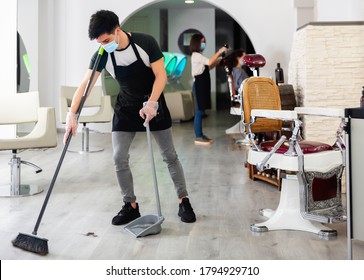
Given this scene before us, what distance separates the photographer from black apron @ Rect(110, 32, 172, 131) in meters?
3.27

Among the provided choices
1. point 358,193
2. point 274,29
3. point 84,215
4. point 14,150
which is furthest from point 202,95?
point 358,193

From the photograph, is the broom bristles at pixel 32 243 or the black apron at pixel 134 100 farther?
the black apron at pixel 134 100

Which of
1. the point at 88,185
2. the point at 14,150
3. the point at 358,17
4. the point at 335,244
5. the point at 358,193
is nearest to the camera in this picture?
the point at 358,193

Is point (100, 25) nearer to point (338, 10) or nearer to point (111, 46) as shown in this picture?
point (111, 46)

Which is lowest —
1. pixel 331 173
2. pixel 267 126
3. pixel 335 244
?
pixel 335 244

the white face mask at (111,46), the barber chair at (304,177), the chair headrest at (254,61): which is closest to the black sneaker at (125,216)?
the barber chair at (304,177)

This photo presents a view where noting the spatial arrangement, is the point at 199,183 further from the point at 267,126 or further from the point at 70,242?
the point at 70,242

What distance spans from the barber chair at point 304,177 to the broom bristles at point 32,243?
125 centimetres

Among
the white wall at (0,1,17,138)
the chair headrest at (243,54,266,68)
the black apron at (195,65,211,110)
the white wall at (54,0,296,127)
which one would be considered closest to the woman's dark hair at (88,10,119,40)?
the chair headrest at (243,54,266,68)

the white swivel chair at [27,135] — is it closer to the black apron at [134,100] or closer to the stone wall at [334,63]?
the black apron at [134,100]

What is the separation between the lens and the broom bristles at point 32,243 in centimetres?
283

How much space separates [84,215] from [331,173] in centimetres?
170

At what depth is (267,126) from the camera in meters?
3.77

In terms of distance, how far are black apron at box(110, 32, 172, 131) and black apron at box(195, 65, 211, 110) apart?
4.05 m
